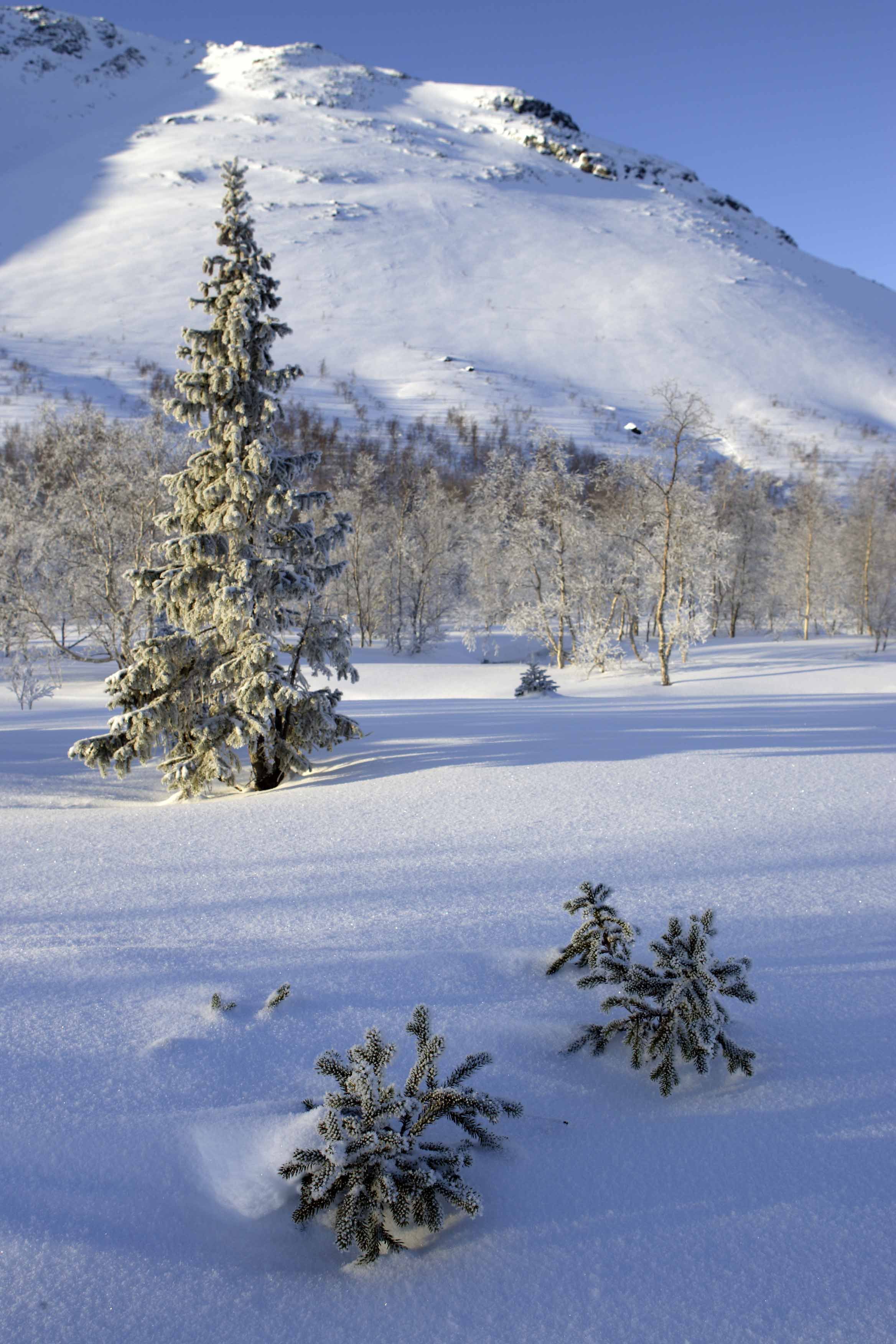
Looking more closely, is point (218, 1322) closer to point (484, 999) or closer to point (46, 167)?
point (484, 999)

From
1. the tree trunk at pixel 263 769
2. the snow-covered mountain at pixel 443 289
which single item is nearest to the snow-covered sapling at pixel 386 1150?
the tree trunk at pixel 263 769

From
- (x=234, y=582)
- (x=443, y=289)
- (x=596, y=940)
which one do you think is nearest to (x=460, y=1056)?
(x=596, y=940)

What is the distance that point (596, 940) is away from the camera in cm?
297

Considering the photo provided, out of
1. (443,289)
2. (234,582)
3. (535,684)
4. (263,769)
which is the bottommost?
(263,769)

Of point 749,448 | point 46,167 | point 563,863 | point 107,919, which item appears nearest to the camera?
point 107,919

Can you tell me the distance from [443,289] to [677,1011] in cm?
15613

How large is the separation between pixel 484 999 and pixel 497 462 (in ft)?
101

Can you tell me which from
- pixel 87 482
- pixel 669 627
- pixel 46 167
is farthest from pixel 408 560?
pixel 46 167

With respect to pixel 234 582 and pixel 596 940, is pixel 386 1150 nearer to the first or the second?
pixel 596 940

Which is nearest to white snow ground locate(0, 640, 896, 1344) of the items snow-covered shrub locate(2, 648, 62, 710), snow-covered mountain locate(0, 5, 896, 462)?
Result: snow-covered shrub locate(2, 648, 62, 710)

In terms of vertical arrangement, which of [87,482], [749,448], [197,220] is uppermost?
[197,220]

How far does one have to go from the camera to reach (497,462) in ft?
104

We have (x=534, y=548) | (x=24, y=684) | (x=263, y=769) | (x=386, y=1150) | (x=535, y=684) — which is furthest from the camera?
(x=534, y=548)

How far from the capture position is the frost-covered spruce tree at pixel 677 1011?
94.2 inches
